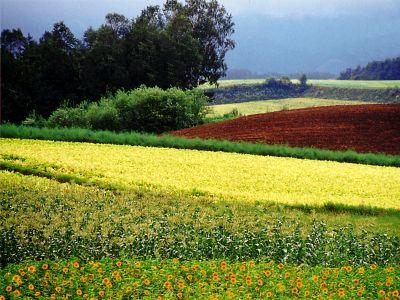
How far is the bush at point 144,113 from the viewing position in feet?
134

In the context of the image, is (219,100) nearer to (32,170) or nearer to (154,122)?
(154,122)

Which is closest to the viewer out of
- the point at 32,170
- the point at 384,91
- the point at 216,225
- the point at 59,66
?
the point at 216,225

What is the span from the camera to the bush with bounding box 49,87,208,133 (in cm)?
4097

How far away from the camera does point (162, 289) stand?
29.8 ft

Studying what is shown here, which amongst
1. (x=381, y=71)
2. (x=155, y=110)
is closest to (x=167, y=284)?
(x=155, y=110)

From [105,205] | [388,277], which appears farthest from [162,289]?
[105,205]

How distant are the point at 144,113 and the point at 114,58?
18242 mm

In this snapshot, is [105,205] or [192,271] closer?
[192,271]

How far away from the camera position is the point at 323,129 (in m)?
34.6

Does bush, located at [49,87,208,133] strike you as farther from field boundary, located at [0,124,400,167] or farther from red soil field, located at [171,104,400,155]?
field boundary, located at [0,124,400,167]

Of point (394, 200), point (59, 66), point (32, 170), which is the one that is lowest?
point (394, 200)

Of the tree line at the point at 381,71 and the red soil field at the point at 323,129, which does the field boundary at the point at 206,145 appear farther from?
the tree line at the point at 381,71

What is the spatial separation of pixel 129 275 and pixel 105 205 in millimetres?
6169

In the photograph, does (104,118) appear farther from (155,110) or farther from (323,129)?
(323,129)
